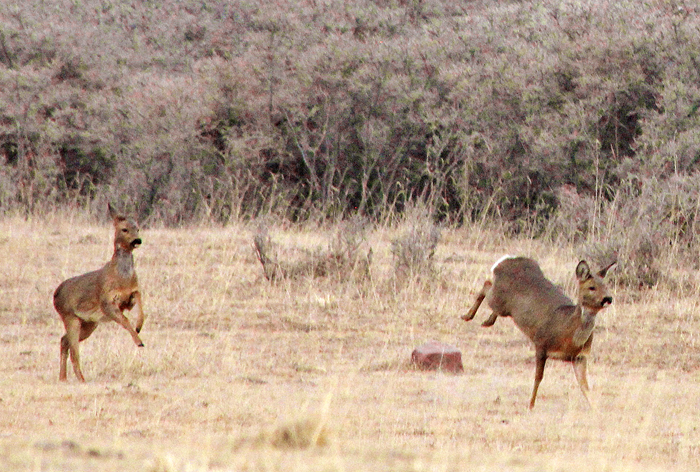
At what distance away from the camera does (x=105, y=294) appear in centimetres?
757

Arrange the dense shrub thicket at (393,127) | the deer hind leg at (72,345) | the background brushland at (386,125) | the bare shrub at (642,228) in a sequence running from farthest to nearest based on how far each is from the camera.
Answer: the background brushland at (386,125)
the dense shrub thicket at (393,127)
the bare shrub at (642,228)
the deer hind leg at (72,345)

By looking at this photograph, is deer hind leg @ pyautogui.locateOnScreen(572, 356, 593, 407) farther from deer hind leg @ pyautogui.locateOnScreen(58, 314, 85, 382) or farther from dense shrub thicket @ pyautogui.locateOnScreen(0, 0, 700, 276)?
dense shrub thicket @ pyautogui.locateOnScreen(0, 0, 700, 276)

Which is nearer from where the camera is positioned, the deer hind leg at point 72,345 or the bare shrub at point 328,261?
the deer hind leg at point 72,345

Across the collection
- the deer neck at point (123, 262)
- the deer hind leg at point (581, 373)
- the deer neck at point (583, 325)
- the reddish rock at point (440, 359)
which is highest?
the deer neck at point (583, 325)

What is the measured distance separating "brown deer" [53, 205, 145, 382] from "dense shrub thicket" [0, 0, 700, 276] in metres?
7.13

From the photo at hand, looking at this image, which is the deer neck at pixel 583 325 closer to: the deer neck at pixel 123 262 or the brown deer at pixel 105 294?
the brown deer at pixel 105 294

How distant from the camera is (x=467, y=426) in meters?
6.58

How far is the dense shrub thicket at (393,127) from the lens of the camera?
1656 cm

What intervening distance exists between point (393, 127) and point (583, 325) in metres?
13.0

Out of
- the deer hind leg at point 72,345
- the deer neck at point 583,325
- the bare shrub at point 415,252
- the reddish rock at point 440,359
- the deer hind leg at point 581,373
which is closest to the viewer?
the deer neck at point 583,325

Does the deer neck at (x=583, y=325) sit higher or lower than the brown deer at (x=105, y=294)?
higher

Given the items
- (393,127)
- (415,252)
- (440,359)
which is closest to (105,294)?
(440,359)

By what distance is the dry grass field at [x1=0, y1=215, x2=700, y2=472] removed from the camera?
4820 mm

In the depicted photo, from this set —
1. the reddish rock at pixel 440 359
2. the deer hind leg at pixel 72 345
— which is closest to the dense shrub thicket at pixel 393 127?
the reddish rock at pixel 440 359
